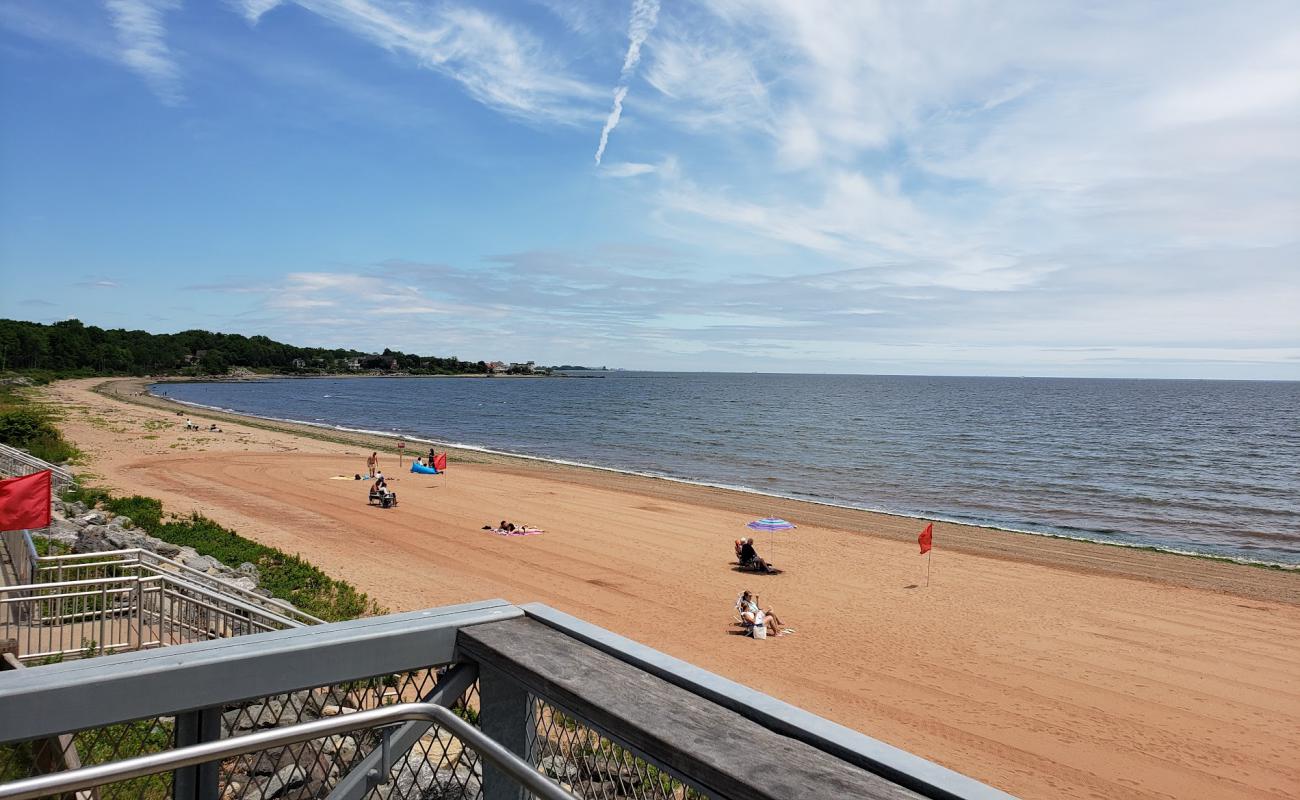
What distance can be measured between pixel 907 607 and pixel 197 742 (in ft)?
57.9

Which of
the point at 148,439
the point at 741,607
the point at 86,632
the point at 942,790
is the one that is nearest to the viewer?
the point at 942,790

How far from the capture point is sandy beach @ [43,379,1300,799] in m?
11.2

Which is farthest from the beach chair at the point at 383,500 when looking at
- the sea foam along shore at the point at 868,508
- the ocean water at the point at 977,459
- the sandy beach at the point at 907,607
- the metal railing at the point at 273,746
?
the metal railing at the point at 273,746

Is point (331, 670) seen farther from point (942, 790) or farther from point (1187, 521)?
point (1187, 521)

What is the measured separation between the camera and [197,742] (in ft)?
6.84

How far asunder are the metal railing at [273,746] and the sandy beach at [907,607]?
1050 centimetres

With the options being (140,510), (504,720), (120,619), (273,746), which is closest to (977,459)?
(140,510)

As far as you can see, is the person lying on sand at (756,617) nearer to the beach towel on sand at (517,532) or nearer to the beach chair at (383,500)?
the beach towel on sand at (517,532)

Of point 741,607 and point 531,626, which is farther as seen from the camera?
point 741,607

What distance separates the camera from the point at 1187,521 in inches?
1289

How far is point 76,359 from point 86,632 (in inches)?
6865

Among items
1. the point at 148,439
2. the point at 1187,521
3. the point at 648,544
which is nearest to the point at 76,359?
the point at 148,439

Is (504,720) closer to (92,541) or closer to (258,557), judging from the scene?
(92,541)

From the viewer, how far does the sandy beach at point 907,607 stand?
36.8ft
